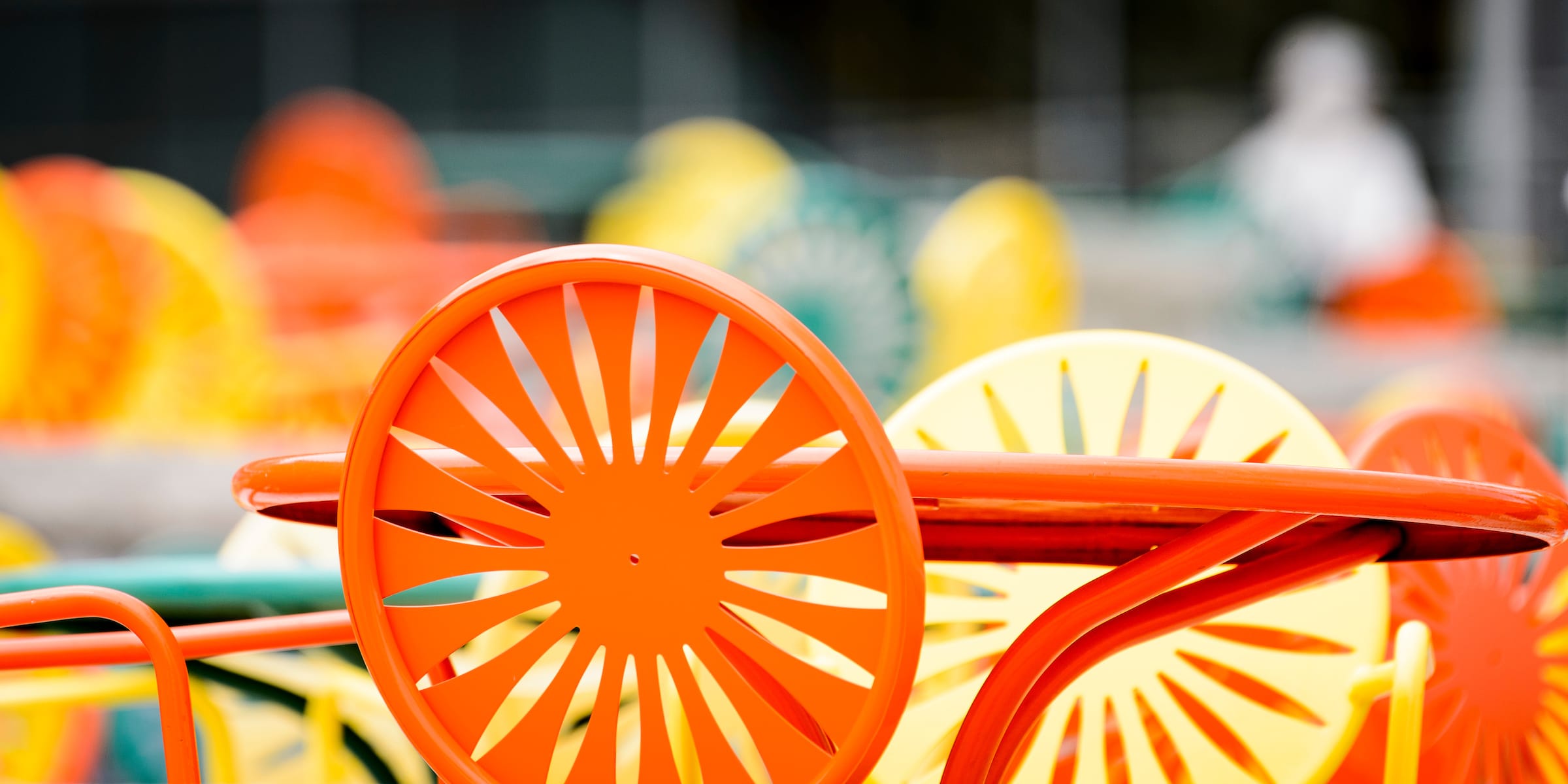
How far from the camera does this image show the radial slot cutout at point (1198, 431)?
1.47m

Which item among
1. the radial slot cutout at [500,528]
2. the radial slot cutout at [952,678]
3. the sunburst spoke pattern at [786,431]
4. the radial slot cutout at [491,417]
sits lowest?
the sunburst spoke pattern at [786,431]

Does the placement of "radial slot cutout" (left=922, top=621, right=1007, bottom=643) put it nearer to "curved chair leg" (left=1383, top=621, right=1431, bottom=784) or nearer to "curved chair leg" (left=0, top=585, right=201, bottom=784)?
"curved chair leg" (left=1383, top=621, right=1431, bottom=784)

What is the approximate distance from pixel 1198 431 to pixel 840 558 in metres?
0.73

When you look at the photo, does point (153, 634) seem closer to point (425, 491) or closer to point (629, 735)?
point (425, 491)

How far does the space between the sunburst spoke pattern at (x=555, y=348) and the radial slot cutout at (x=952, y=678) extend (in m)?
0.67

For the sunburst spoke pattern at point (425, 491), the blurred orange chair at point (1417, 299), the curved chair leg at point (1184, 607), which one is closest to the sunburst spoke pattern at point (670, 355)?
the sunburst spoke pattern at point (425, 491)

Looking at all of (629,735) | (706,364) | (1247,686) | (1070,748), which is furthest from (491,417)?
(1247,686)

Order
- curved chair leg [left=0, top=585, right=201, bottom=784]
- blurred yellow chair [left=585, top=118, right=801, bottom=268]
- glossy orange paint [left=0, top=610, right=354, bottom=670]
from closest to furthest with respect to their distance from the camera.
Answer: curved chair leg [left=0, top=585, right=201, bottom=784] → glossy orange paint [left=0, top=610, right=354, bottom=670] → blurred yellow chair [left=585, top=118, right=801, bottom=268]

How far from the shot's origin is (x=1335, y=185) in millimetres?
9539

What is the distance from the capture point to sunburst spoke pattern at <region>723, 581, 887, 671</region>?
3.00 ft

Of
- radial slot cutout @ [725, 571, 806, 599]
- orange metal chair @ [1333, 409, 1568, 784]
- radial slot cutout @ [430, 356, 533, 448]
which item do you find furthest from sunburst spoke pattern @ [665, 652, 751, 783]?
radial slot cutout @ [430, 356, 533, 448]

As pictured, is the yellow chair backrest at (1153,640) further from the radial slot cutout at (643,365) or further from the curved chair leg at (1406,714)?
the radial slot cutout at (643,365)

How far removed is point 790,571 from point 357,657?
1.02 meters

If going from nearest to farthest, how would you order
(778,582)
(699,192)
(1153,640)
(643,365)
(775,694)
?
(775,694) < (1153,640) < (778,582) < (643,365) < (699,192)
